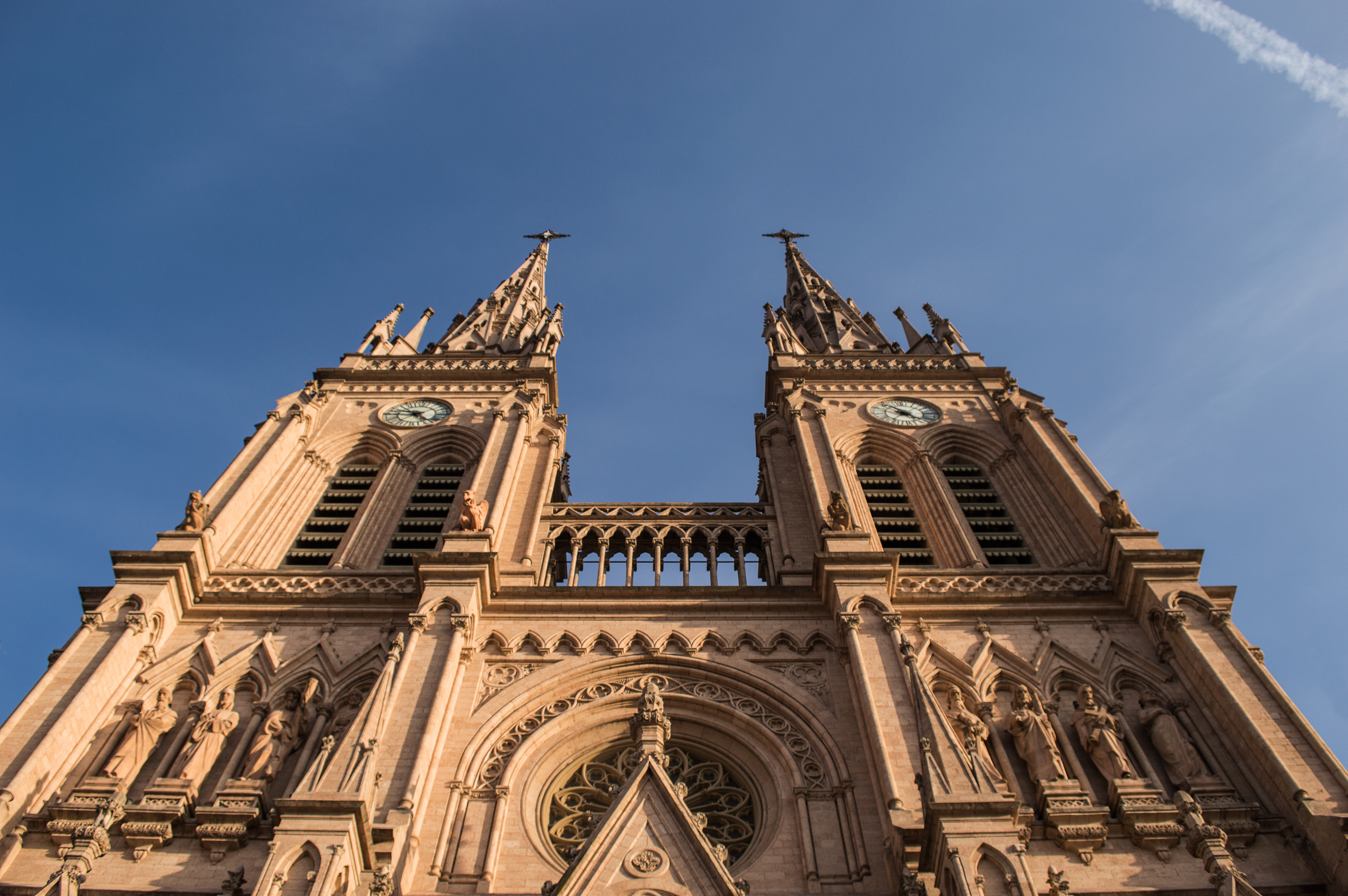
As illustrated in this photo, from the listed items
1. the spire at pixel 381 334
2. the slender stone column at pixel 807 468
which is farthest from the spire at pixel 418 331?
the slender stone column at pixel 807 468

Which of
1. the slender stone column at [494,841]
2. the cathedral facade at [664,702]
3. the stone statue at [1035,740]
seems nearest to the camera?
the cathedral facade at [664,702]

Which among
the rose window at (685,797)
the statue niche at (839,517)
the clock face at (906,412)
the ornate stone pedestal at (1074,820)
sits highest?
the clock face at (906,412)

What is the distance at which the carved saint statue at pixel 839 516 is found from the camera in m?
21.6

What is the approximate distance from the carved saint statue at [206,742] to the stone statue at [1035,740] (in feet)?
40.3

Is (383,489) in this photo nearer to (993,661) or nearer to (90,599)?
(90,599)

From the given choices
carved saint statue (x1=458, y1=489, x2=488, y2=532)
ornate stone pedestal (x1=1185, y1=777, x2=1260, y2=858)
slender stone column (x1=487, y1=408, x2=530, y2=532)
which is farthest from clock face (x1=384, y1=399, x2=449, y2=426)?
ornate stone pedestal (x1=1185, y1=777, x2=1260, y2=858)

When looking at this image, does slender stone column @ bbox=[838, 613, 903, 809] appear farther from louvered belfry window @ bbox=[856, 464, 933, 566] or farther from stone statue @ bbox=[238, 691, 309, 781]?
stone statue @ bbox=[238, 691, 309, 781]

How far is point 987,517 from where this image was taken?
25.3 m

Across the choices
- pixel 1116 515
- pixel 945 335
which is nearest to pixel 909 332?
pixel 945 335

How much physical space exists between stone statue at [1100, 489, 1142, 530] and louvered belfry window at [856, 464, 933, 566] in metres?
3.74

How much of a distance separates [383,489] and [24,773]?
11752 millimetres

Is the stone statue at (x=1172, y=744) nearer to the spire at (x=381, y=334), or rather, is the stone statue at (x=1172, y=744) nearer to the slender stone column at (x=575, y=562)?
the slender stone column at (x=575, y=562)

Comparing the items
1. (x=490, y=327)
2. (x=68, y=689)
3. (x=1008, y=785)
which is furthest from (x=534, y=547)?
(x=490, y=327)

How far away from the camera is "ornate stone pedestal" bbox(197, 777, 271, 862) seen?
14938 millimetres
